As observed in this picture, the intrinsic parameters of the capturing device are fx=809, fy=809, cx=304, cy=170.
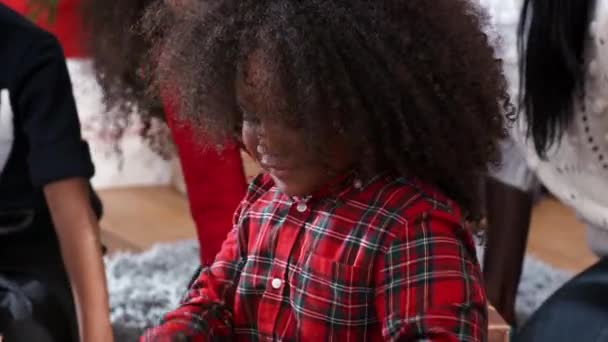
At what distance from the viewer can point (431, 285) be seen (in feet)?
1.94

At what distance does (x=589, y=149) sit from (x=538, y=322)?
0.65 feet

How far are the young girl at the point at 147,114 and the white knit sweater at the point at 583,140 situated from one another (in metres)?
0.32

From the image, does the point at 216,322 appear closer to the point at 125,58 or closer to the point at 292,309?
the point at 292,309

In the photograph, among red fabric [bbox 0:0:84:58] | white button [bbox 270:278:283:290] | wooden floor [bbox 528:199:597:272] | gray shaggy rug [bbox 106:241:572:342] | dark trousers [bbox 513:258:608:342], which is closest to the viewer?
white button [bbox 270:278:283:290]

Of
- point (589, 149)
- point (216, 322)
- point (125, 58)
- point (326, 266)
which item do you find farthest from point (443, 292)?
point (125, 58)

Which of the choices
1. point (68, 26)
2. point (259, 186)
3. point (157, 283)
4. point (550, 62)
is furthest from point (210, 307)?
point (157, 283)

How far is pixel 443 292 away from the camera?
59cm

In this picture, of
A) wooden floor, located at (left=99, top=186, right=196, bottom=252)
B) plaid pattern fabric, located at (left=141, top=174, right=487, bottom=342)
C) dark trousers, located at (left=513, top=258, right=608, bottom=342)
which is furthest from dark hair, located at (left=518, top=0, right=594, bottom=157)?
wooden floor, located at (left=99, top=186, right=196, bottom=252)

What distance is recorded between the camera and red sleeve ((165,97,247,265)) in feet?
3.07

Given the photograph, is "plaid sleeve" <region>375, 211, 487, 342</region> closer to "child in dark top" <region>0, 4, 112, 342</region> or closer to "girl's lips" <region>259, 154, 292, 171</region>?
"girl's lips" <region>259, 154, 292, 171</region>

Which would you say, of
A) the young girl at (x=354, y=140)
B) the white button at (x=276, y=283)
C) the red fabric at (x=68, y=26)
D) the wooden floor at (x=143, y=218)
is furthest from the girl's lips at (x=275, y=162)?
the wooden floor at (x=143, y=218)

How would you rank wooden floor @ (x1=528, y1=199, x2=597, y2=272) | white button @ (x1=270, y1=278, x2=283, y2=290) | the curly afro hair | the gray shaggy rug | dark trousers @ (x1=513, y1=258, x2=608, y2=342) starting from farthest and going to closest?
1. wooden floor @ (x1=528, y1=199, x2=597, y2=272)
2. the gray shaggy rug
3. dark trousers @ (x1=513, y1=258, x2=608, y2=342)
4. white button @ (x1=270, y1=278, x2=283, y2=290)
5. the curly afro hair

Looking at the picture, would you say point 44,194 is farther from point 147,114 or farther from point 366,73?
point 366,73

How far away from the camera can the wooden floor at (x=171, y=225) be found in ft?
5.56
